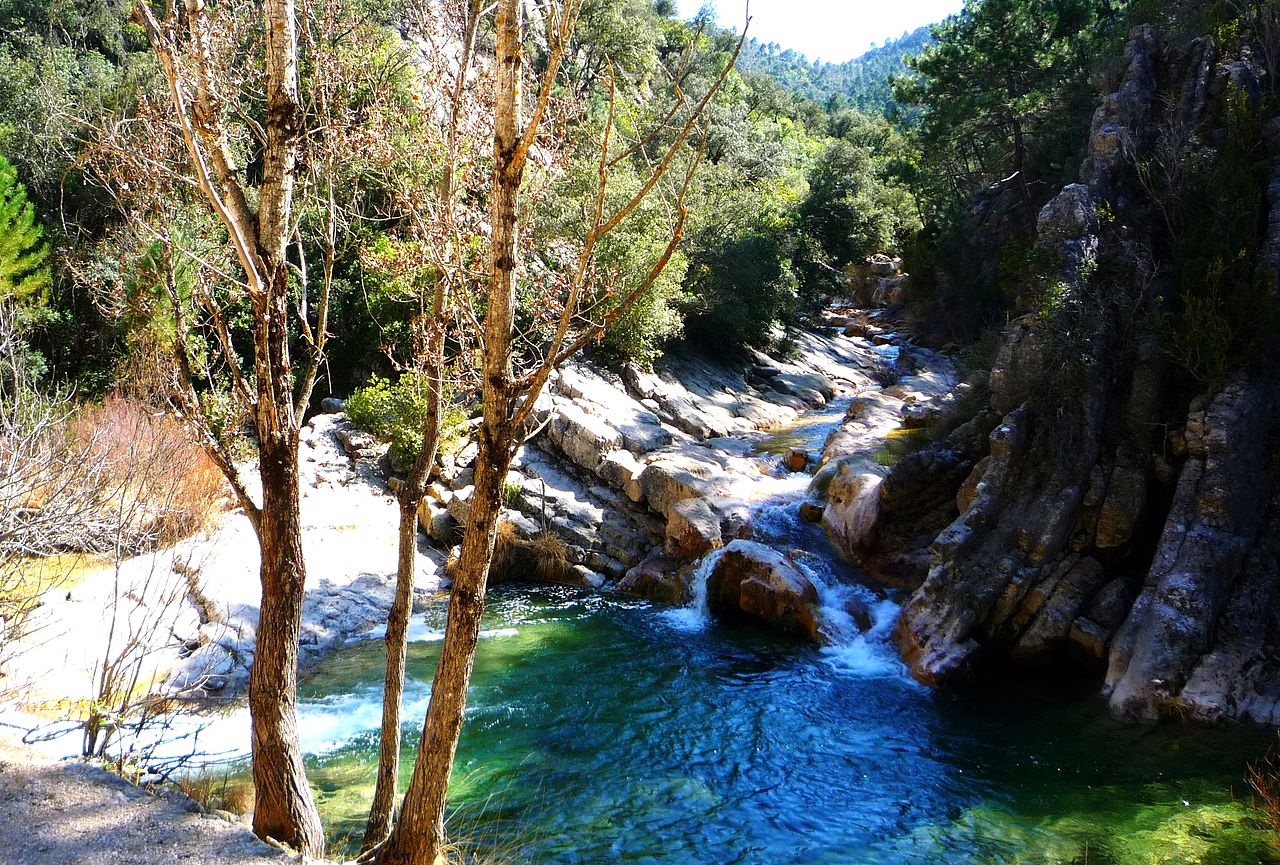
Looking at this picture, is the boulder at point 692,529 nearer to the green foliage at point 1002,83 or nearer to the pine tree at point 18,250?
the pine tree at point 18,250

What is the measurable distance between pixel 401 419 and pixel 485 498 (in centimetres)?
1202

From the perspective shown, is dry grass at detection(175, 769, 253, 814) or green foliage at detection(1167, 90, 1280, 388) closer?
dry grass at detection(175, 769, 253, 814)

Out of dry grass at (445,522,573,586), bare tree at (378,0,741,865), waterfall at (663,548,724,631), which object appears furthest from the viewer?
dry grass at (445,522,573,586)

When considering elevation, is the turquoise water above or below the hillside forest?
below

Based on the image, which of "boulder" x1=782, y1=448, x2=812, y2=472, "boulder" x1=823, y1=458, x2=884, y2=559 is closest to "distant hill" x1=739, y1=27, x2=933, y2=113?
"boulder" x1=782, y1=448, x2=812, y2=472

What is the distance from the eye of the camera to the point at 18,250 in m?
16.2

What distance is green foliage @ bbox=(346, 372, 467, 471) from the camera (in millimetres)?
15352

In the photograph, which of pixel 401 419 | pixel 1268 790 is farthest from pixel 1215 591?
pixel 401 419

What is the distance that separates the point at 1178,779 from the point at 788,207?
30.2 meters

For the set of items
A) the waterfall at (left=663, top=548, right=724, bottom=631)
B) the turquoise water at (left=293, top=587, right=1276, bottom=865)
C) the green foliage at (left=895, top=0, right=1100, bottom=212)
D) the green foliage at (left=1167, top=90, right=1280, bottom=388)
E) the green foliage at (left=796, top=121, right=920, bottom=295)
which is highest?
the green foliage at (left=895, top=0, right=1100, bottom=212)

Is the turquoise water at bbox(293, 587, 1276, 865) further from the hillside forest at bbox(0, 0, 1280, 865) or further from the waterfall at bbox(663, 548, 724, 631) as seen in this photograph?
the waterfall at bbox(663, 548, 724, 631)

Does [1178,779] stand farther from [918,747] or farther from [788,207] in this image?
[788,207]

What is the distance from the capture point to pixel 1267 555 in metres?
9.54

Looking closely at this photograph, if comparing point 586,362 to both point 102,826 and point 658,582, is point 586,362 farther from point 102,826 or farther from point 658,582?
point 102,826
